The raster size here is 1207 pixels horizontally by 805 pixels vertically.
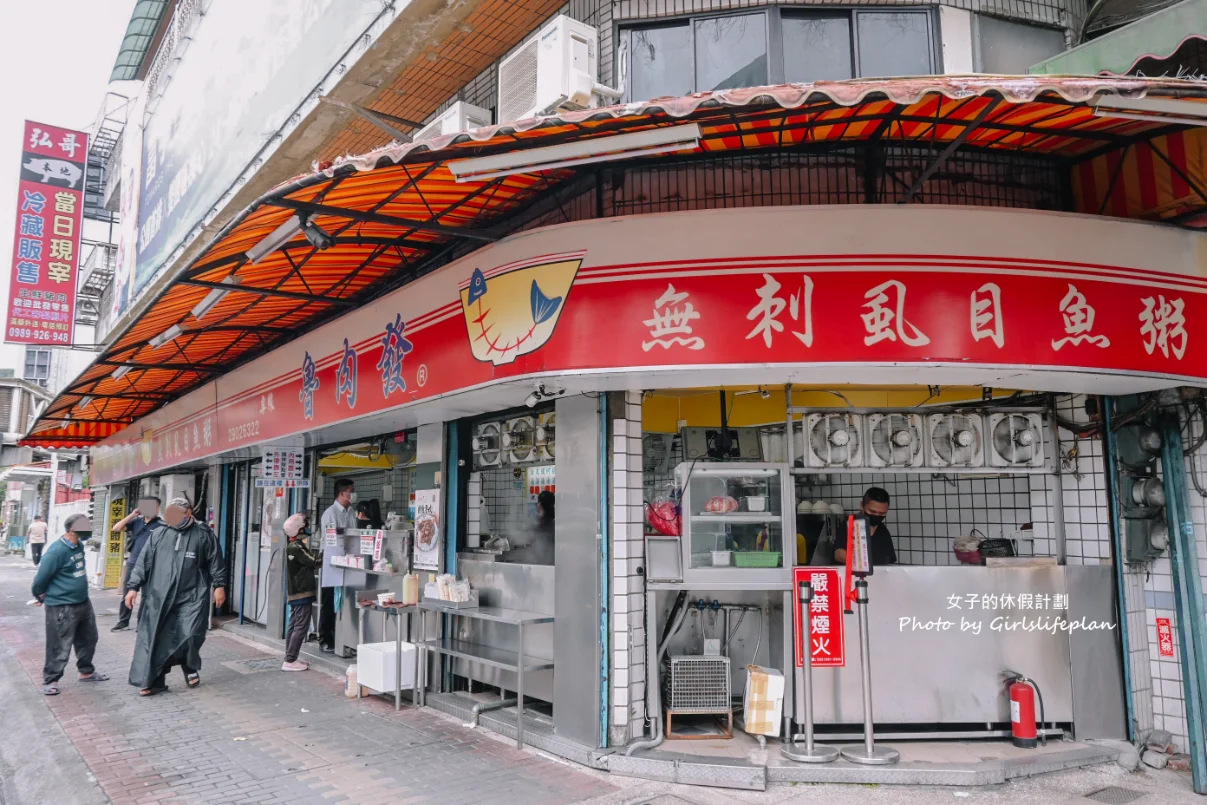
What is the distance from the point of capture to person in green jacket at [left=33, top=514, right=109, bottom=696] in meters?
8.24

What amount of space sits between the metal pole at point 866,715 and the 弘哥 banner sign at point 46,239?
15744 millimetres

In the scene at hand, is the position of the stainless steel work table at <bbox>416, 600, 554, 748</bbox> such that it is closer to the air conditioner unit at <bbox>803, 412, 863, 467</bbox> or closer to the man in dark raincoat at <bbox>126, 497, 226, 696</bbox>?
the air conditioner unit at <bbox>803, 412, 863, 467</bbox>

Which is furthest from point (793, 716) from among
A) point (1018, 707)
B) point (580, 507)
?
point (580, 507)

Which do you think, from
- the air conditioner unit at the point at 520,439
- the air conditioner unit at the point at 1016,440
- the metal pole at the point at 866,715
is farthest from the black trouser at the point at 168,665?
the air conditioner unit at the point at 1016,440

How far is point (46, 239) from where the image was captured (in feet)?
51.5

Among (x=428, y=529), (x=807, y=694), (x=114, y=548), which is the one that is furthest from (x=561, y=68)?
(x=114, y=548)

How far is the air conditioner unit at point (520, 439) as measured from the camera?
7.36m

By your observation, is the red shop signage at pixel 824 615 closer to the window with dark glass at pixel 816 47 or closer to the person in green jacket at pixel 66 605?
the window with dark glass at pixel 816 47

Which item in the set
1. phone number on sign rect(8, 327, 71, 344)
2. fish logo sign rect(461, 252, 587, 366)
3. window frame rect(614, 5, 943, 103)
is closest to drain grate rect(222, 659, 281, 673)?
fish logo sign rect(461, 252, 587, 366)

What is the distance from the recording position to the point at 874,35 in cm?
670

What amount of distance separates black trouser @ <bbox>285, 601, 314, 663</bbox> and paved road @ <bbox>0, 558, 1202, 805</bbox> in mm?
823

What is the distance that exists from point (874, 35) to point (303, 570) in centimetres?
794

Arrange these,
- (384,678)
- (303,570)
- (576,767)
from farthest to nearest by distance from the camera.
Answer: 1. (303,570)
2. (384,678)
3. (576,767)

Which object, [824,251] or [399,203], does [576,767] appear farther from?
[399,203]
